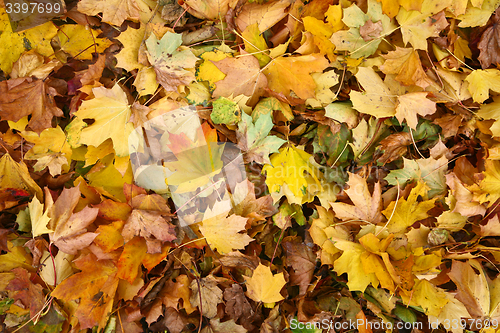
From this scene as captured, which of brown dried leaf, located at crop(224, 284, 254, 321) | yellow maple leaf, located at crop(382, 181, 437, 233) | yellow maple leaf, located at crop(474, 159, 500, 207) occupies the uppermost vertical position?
yellow maple leaf, located at crop(474, 159, 500, 207)

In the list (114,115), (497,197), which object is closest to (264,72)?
(114,115)

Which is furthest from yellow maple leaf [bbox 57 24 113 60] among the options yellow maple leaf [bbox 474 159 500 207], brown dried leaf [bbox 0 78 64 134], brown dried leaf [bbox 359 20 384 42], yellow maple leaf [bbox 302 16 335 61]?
yellow maple leaf [bbox 474 159 500 207]

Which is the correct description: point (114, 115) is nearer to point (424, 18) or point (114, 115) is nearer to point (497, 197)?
point (424, 18)

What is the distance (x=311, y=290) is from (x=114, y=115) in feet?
2.90

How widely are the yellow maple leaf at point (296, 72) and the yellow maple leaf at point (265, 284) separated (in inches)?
23.3

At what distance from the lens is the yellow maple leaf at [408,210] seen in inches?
40.0

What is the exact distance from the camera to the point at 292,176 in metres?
1.02

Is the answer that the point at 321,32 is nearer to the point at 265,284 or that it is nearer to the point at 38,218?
the point at 265,284

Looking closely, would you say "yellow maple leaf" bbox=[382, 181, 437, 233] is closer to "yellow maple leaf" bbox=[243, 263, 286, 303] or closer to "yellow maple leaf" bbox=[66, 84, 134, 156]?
"yellow maple leaf" bbox=[243, 263, 286, 303]

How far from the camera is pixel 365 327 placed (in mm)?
1056

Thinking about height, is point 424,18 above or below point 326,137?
above

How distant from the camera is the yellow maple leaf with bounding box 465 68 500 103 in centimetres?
101

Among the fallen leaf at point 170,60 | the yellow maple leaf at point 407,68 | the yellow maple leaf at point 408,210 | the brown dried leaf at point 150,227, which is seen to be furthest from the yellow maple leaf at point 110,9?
the yellow maple leaf at point 408,210

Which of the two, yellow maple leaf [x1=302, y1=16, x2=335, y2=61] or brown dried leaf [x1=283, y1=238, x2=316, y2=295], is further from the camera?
brown dried leaf [x1=283, y1=238, x2=316, y2=295]
